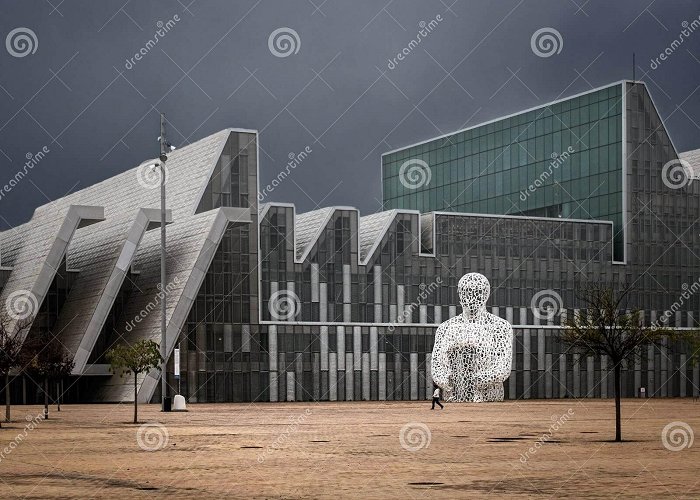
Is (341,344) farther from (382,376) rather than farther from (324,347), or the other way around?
(382,376)

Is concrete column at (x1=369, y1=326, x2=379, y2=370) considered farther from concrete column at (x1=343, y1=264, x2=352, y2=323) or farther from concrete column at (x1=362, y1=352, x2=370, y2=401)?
concrete column at (x1=343, y1=264, x2=352, y2=323)

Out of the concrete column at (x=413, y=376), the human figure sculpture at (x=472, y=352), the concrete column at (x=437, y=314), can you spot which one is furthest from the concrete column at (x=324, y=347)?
the human figure sculpture at (x=472, y=352)

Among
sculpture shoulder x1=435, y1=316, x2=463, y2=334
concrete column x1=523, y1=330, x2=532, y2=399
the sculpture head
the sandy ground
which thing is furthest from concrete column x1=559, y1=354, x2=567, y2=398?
the sandy ground

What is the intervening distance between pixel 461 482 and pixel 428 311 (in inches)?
2852

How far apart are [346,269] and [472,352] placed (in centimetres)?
2106

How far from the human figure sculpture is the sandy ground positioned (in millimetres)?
26702

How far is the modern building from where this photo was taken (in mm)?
81312

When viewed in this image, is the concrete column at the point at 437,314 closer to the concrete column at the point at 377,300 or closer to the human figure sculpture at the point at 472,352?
the concrete column at the point at 377,300

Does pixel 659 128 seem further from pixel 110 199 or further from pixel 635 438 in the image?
pixel 635 438

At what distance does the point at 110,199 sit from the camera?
104m

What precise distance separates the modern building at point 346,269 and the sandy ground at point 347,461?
3793 cm

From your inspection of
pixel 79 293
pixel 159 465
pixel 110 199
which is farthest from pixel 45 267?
pixel 159 465

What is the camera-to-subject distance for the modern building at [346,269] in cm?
8131

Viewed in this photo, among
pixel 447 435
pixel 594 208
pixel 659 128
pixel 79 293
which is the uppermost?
pixel 659 128
